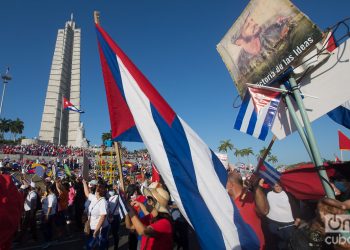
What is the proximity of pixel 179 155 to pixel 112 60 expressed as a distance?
5.39ft

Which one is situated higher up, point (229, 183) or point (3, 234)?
point (229, 183)

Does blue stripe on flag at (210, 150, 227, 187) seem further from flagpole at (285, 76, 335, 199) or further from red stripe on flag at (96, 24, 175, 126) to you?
flagpole at (285, 76, 335, 199)

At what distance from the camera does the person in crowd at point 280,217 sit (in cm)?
483

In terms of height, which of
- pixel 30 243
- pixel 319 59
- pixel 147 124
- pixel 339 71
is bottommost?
pixel 30 243

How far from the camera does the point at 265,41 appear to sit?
2963mm


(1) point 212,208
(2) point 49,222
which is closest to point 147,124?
(1) point 212,208

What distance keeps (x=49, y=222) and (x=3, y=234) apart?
5.00 m

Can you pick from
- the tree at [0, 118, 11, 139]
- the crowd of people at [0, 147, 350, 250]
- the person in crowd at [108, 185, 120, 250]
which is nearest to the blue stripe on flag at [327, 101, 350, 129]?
the crowd of people at [0, 147, 350, 250]

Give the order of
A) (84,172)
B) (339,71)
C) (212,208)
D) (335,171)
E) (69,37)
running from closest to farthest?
(212,208), (339,71), (335,171), (84,172), (69,37)

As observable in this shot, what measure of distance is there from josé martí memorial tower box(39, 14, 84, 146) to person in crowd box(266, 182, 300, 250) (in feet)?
211

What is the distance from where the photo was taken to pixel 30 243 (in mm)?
7617

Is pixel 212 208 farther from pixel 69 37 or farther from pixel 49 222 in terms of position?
pixel 69 37

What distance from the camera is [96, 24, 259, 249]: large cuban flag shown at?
94.0 inches

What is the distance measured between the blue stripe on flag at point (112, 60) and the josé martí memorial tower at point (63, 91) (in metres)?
64.3
